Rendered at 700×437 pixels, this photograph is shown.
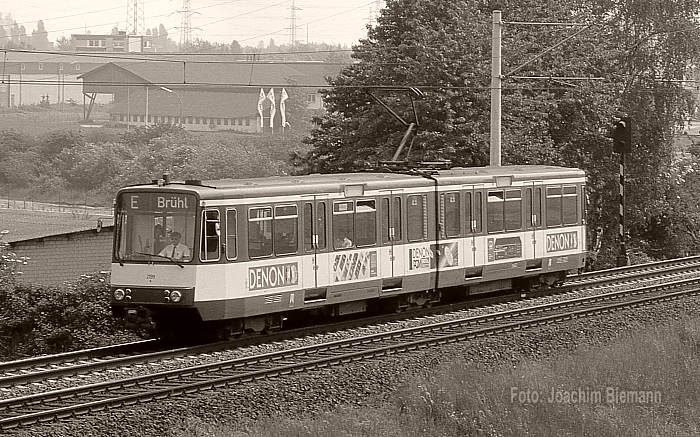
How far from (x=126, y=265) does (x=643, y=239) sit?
3028 centimetres

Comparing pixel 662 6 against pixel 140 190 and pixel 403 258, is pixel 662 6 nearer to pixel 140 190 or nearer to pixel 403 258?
pixel 403 258

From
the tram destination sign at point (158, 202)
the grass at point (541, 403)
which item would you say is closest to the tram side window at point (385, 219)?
the grass at point (541, 403)

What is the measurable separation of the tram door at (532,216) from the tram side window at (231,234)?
8.49 meters

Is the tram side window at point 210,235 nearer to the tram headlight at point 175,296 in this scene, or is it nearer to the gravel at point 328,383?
the tram headlight at point 175,296

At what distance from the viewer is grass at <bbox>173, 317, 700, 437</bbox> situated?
48.2 ft

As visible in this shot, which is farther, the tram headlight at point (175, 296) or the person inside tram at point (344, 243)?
the person inside tram at point (344, 243)

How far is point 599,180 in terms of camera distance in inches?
1633

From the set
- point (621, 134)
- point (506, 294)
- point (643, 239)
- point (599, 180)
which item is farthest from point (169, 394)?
point (643, 239)

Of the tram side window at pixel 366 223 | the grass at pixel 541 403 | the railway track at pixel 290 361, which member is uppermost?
the tram side window at pixel 366 223

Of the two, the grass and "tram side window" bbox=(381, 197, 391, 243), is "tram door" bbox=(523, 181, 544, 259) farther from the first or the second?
the grass

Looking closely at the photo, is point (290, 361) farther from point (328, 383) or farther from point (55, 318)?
point (55, 318)

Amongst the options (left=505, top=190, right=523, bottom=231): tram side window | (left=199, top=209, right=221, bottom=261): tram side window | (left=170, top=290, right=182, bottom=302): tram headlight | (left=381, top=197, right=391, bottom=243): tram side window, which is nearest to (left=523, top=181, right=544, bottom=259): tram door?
(left=505, top=190, right=523, bottom=231): tram side window

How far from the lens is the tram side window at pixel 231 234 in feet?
59.9

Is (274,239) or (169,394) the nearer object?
(169,394)
